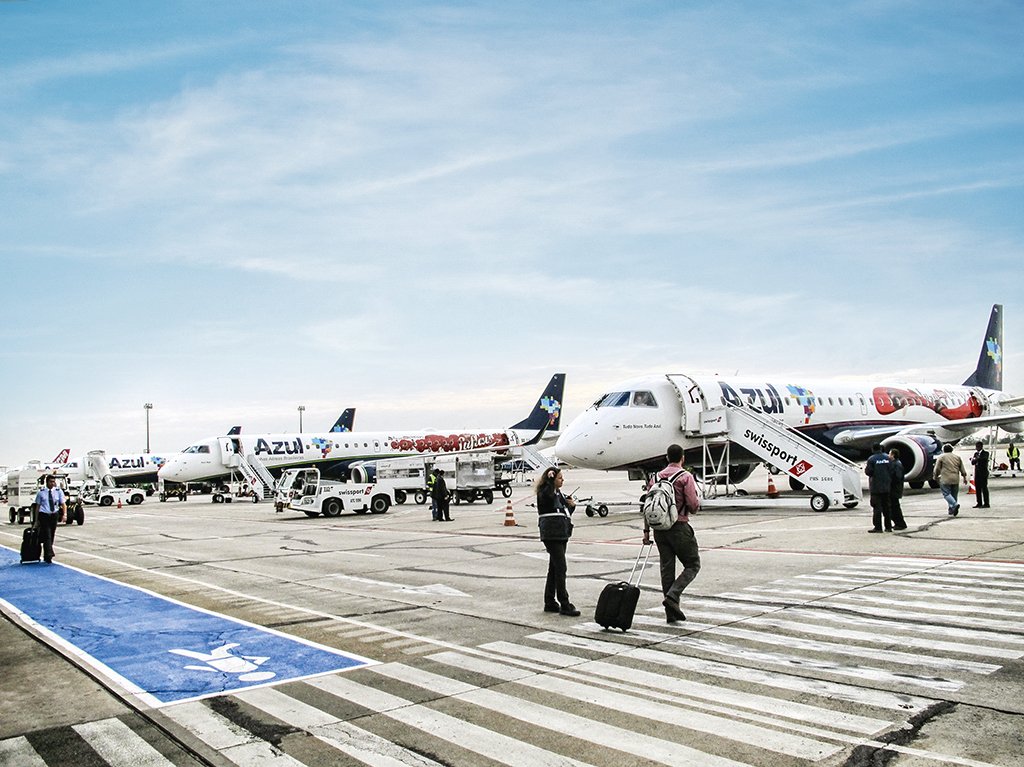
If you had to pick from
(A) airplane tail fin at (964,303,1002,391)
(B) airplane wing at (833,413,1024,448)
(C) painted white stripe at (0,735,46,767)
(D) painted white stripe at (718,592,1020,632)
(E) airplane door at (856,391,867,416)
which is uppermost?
(A) airplane tail fin at (964,303,1002,391)

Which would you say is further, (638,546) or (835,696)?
(638,546)

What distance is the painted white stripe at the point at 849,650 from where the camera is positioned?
745 centimetres

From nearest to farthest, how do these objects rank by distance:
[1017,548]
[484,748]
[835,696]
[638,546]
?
[484,748]
[835,696]
[1017,548]
[638,546]

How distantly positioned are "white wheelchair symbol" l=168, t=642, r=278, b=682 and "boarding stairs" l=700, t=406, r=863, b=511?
18654 mm

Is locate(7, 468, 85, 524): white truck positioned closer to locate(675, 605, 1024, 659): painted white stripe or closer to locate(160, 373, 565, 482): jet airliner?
locate(160, 373, 565, 482): jet airliner

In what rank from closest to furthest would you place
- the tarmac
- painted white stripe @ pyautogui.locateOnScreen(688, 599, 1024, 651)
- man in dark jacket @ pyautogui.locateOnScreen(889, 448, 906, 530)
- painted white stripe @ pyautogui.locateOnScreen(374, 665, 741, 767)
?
painted white stripe @ pyautogui.locateOnScreen(374, 665, 741, 767), the tarmac, painted white stripe @ pyautogui.locateOnScreen(688, 599, 1024, 651), man in dark jacket @ pyautogui.locateOnScreen(889, 448, 906, 530)

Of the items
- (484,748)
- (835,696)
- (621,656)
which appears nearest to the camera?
(484,748)

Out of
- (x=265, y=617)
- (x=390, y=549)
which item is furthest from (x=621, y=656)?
(x=390, y=549)

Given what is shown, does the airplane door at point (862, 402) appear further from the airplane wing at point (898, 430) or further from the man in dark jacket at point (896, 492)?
the man in dark jacket at point (896, 492)

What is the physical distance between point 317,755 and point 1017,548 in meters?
13.1

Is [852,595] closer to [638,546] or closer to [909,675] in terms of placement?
[909,675]

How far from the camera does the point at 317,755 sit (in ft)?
18.9

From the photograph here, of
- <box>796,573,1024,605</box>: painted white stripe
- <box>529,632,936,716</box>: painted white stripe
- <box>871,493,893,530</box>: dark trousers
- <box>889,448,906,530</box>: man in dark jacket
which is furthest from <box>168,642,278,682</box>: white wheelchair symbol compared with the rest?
<box>889,448,906,530</box>: man in dark jacket

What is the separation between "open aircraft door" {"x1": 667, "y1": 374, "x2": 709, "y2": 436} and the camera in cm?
2633
